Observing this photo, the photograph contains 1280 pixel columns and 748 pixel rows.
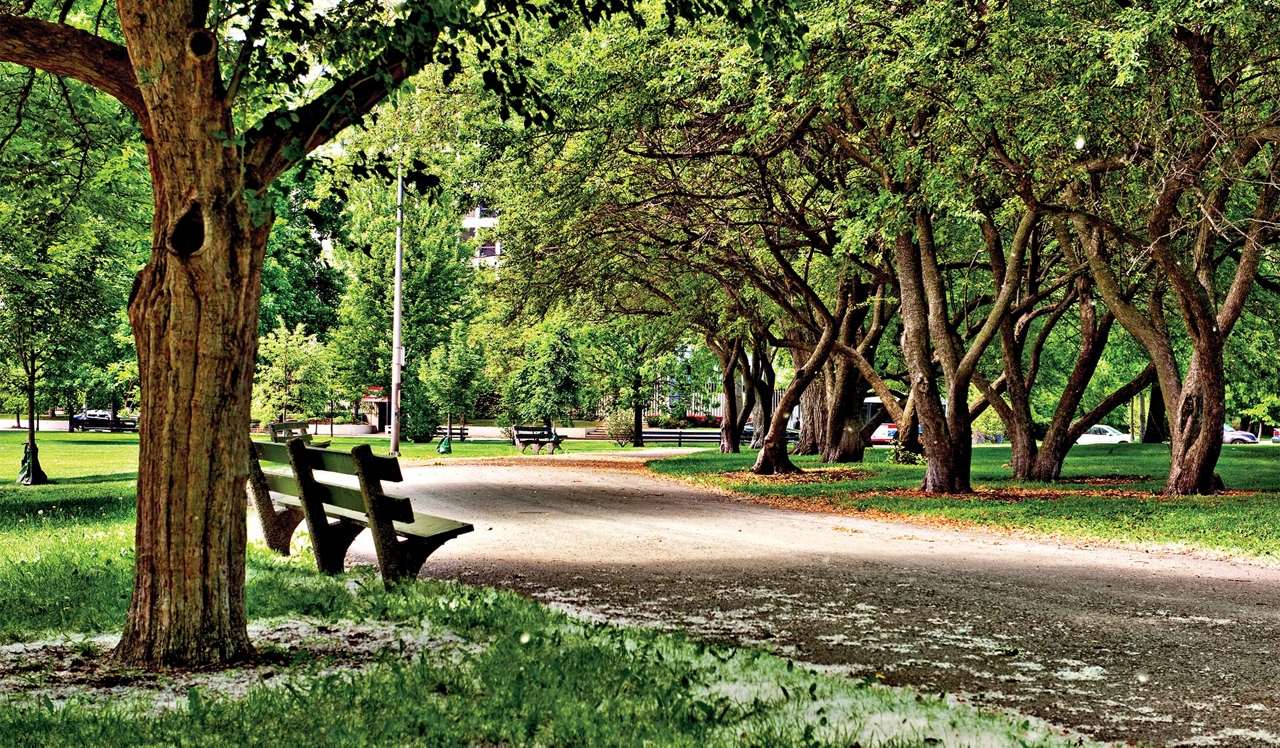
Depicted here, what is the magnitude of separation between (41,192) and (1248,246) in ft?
56.3

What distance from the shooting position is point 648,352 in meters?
35.6

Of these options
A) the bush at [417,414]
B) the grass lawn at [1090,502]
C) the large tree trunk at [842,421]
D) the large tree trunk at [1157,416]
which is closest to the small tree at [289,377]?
the bush at [417,414]

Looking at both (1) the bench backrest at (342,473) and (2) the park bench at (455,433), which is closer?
(1) the bench backrest at (342,473)

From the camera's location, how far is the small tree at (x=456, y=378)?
4238 centimetres

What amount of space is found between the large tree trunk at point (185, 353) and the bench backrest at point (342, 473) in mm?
1230

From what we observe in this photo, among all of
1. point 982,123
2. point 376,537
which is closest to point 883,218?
point 982,123

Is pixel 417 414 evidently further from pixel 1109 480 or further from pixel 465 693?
pixel 465 693

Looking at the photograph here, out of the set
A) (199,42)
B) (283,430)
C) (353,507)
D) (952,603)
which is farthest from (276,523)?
(283,430)

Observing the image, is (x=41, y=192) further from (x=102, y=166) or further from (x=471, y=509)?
(x=471, y=509)

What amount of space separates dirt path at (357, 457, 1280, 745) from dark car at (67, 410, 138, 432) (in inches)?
1899

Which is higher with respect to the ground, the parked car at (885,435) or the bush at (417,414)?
the bush at (417,414)

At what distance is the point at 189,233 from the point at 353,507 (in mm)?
2431

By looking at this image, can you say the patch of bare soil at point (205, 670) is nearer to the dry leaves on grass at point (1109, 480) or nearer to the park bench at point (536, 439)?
the dry leaves on grass at point (1109, 480)

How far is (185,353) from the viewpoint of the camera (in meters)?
5.21
